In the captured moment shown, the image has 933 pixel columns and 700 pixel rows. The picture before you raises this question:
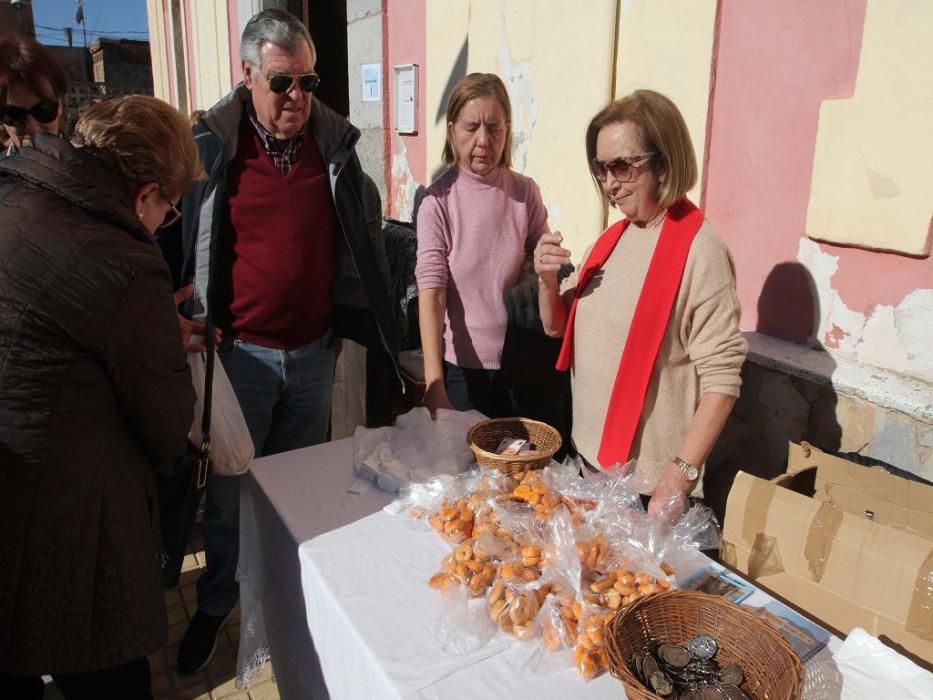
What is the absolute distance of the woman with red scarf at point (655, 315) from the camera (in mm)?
1681

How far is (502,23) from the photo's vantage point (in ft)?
12.6

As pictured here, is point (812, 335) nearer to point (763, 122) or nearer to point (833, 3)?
point (763, 122)

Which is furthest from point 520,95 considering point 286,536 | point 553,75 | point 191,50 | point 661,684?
point 191,50

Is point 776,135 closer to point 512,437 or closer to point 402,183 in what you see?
point 512,437

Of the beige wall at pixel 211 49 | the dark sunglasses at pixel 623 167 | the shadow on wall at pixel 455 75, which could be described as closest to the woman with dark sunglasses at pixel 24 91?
the shadow on wall at pixel 455 75

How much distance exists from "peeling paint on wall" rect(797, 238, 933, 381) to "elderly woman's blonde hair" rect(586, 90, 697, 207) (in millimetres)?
892

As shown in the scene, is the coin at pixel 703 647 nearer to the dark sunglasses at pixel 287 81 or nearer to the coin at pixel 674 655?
the coin at pixel 674 655

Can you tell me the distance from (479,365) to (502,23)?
2429 mm

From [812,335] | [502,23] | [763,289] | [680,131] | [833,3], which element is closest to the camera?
[680,131]

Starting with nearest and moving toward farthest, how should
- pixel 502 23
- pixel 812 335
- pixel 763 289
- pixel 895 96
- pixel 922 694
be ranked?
pixel 922 694, pixel 895 96, pixel 812 335, pixel 763 289, pixel 502 23

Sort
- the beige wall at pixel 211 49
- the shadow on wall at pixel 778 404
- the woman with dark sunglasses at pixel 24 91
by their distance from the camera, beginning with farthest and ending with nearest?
the beige wall at pixel 211 49 → the woman with dark sunglasses at pixel 24 91 → the shadow on wall at pixel 778 404

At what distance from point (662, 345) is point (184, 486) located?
1430 millimetres

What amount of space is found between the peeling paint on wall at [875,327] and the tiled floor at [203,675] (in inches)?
90.7

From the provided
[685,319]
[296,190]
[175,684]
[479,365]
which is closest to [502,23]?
[296,190]
